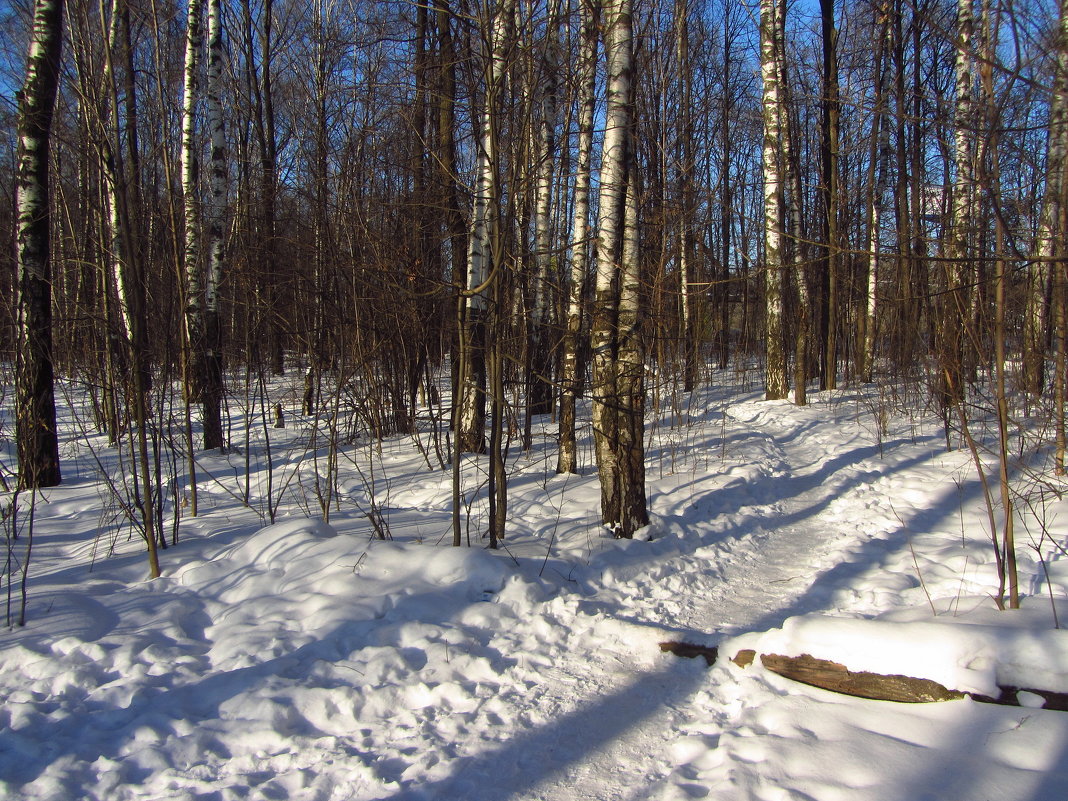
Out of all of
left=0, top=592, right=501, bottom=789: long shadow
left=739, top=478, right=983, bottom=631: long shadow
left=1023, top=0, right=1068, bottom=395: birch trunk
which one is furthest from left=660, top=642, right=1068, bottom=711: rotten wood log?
left=1023, top=0, right=1068, bottom=395: birch trunk

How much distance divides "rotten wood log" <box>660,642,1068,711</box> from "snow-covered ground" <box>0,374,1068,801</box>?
0.04 meters

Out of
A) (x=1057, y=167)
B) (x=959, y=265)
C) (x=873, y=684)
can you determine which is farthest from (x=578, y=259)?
(x=873, y=684)

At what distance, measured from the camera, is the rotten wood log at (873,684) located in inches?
111

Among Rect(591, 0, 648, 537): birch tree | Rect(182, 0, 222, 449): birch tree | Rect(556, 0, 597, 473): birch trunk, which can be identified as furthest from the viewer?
Rect(182, 0, 222, 449): birch tree

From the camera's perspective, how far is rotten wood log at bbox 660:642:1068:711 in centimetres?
282

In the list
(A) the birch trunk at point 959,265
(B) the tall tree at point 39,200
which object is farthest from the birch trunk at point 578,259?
(B) the tall tree at point 39,200

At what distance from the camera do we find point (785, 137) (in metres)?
13.1

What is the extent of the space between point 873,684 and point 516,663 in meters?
1.79

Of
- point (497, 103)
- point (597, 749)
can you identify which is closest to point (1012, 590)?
point (597, 749)

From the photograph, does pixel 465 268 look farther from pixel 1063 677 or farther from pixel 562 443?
pixel 1063 677

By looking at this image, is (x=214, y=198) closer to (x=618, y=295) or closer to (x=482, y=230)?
(x=482, y=230)

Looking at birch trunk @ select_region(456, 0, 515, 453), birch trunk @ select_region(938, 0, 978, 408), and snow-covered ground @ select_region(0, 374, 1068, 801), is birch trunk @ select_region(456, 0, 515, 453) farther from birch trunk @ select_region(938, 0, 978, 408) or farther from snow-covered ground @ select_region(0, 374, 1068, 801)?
birch trunk @ select_region(938, 0, 978, 408)

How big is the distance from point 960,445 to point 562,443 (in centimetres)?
602

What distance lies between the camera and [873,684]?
10.0ft
